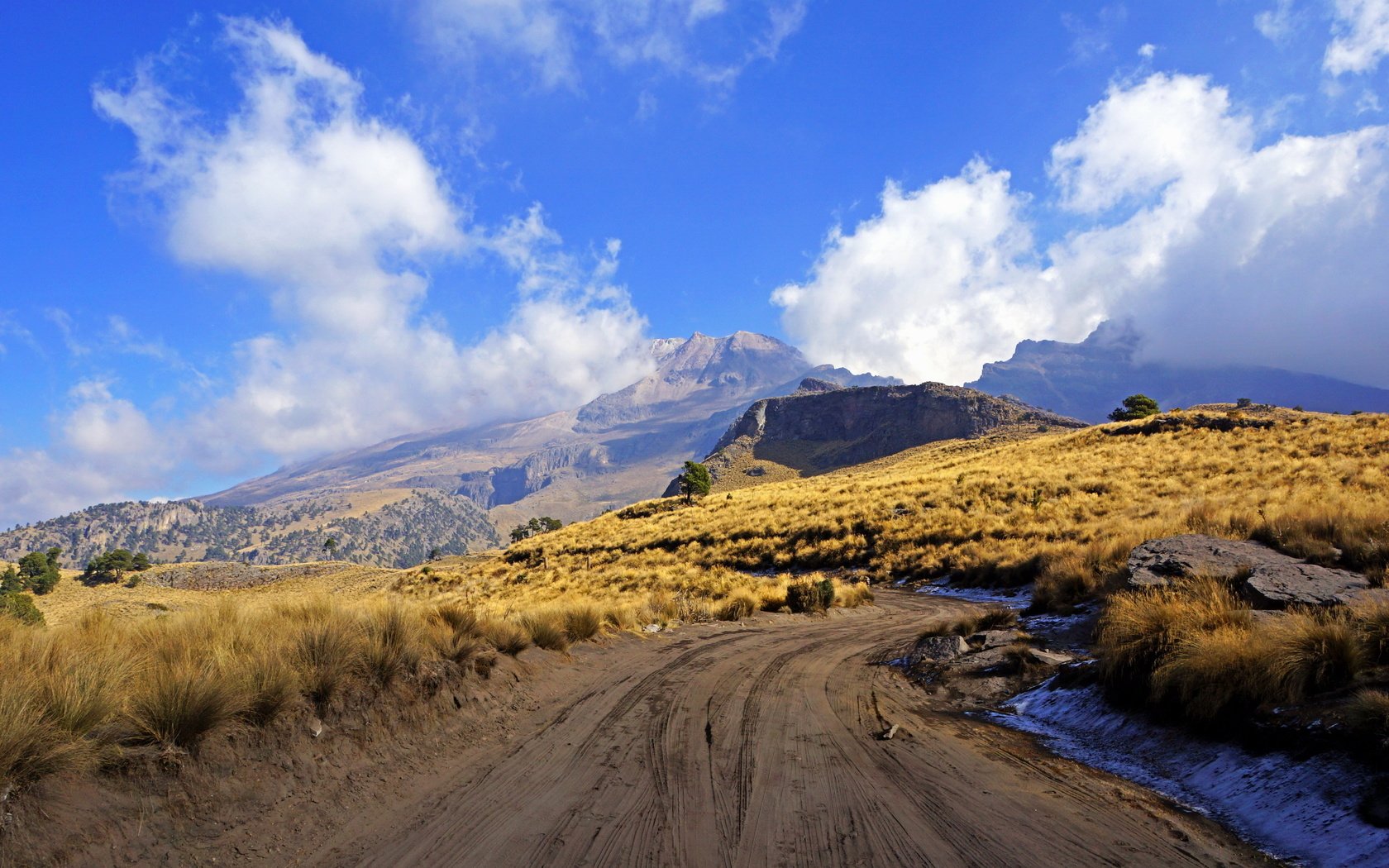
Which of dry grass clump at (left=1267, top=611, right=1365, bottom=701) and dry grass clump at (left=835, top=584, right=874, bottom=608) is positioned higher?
dry grass clump at (left=1267, top=611, right=1365, bottom=701)

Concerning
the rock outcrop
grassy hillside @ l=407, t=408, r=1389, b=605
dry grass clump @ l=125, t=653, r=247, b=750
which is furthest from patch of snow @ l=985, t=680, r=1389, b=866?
dry grass clump @ l=125, t=653, r=247, b=750

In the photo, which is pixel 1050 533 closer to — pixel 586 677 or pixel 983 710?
pixel 983 710

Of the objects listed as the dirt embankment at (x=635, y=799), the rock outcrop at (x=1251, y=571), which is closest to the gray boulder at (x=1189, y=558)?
the rock outcrop at (x=1251, y=571)

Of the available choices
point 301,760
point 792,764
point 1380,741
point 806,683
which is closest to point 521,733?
point 301,760

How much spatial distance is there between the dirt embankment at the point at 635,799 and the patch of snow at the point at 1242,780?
278mm

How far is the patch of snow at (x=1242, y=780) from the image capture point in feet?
12.4

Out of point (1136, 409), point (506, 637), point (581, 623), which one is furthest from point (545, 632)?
point (1136, 409)

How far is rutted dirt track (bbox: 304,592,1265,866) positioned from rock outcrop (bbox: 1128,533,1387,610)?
4766mm

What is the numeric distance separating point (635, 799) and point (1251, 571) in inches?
392

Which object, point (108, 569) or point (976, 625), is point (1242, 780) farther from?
point (108, 569)

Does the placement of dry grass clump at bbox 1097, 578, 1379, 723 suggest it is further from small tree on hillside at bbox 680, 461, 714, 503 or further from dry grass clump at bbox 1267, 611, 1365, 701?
small tree on hillside at bbox 680, 461, 714, 503

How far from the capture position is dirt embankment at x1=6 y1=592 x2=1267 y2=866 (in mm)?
4203

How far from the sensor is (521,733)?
23.0 ft

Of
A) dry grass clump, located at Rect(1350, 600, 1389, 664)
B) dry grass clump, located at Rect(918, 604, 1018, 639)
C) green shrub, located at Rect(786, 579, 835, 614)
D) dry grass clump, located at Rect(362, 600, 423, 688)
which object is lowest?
green shrub, located at Rect(786, 579, 835, 614)
